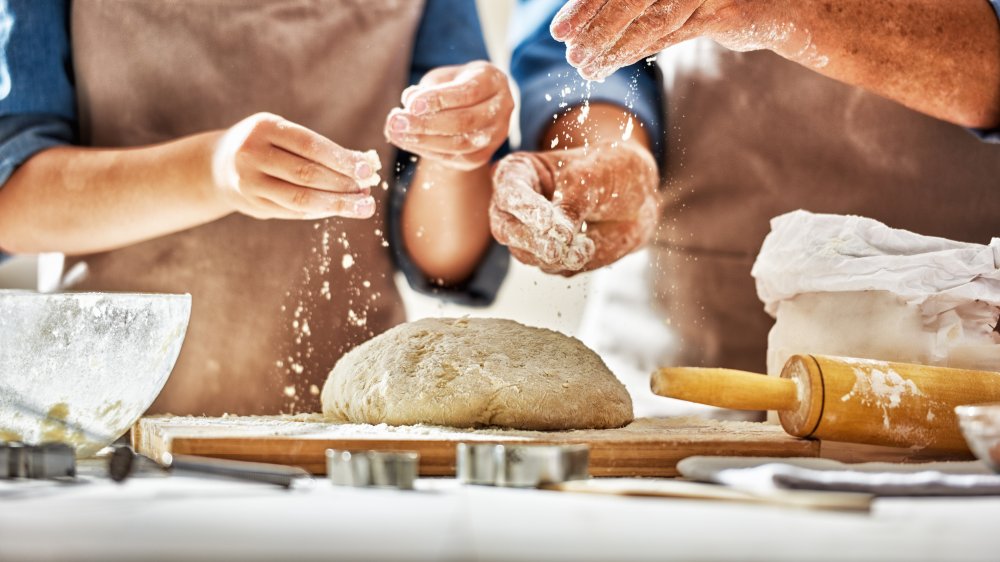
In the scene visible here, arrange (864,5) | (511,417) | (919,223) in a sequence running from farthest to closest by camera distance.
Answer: (919,223), (864,5), (511,417)

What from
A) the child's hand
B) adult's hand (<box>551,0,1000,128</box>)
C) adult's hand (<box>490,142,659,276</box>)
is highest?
adult's hand (<box>551,0,1000,128</box>)

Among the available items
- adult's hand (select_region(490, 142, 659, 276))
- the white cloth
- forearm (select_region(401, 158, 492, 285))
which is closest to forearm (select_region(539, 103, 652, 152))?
adult's hand (select_region(490, 142, 659, 276))

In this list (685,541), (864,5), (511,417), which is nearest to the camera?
(685,541)

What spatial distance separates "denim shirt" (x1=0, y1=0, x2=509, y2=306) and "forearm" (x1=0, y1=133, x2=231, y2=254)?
0.13 ft

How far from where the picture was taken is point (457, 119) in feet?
4.47

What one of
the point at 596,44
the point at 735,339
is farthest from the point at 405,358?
the point at 735,339

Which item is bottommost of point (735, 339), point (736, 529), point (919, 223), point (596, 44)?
point (736, 529)

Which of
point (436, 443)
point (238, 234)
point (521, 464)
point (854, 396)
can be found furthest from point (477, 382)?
point (238, 234)

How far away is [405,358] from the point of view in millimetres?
1055

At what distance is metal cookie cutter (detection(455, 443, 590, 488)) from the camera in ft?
2.48

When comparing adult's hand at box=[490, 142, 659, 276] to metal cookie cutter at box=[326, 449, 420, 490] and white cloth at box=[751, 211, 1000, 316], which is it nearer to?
white cloth at box=[751, 211, 1000, 316]

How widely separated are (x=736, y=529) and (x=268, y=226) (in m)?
1.18

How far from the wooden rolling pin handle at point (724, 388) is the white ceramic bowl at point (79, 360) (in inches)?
17.7

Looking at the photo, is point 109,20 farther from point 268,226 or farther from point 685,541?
point 685,541
